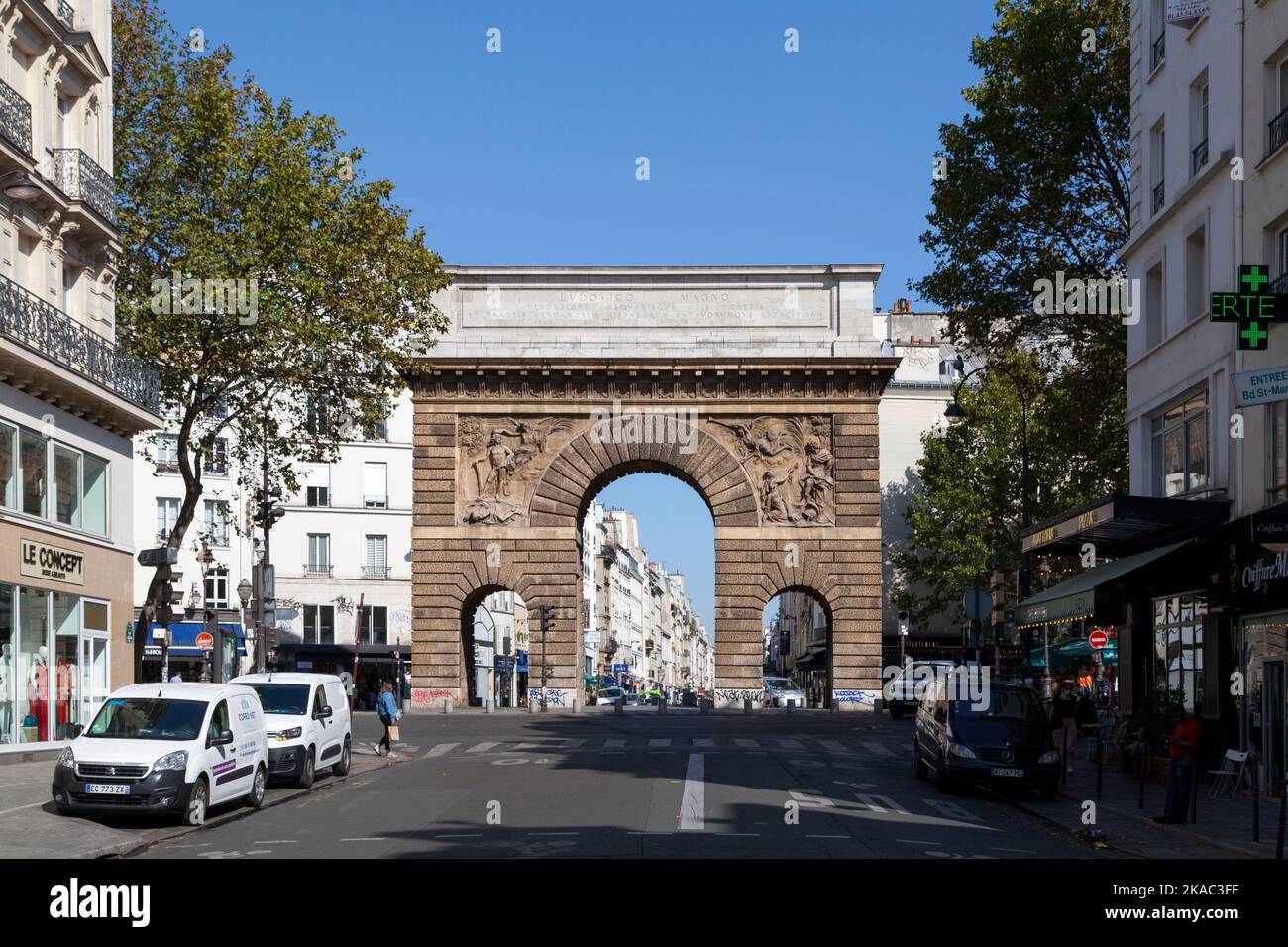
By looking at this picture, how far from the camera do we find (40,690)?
30.3 m

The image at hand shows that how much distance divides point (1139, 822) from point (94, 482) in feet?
72.3

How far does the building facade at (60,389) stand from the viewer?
28.7 meters

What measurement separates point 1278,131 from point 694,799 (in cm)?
1272

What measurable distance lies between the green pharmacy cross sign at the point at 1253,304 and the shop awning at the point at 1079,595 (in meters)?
4.99

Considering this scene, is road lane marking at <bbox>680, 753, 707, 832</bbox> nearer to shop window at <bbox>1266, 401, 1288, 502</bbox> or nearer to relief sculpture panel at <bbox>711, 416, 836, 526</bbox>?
shop window at <bbox>1266, 401, 1288, 502</bbox>

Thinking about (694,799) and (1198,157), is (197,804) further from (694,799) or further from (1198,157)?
(1198,157)

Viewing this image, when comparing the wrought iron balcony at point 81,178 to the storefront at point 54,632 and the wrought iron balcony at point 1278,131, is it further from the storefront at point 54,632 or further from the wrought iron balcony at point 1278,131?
the wrought iron balcony at point 1278,131

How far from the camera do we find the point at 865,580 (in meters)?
55.7

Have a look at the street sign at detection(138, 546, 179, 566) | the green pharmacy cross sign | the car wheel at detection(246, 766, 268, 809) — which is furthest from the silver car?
the green pharmacy cross sign

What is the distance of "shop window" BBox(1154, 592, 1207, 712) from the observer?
2719 cm
